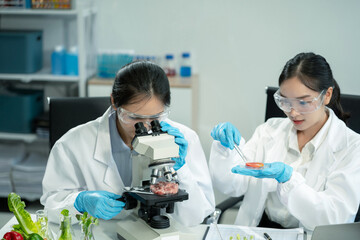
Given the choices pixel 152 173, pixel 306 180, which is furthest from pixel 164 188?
pixel 306 180

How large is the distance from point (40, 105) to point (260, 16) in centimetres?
164

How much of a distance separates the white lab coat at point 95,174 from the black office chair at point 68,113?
0.81 ft

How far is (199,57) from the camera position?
346 cm

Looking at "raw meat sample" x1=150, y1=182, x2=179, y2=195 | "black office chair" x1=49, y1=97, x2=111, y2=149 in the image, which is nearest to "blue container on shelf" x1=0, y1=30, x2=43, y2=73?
"black office chair" x1=49, y1=97, x2=111, y2=149

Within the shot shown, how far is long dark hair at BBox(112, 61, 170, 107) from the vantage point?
5.62ft

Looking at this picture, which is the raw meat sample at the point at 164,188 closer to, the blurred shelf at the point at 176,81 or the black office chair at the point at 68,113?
the black office chair at the point at 68,113

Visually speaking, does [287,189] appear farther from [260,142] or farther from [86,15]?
[86,15]

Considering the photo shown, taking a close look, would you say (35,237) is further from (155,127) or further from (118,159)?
(118,159)

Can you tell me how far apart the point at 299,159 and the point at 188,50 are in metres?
1.61

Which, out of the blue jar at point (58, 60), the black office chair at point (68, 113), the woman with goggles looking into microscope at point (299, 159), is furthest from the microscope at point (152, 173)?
the blue jar at point (58, 60)

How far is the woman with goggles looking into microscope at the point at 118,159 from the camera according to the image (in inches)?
67.1

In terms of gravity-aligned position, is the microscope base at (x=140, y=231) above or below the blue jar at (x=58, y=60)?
below

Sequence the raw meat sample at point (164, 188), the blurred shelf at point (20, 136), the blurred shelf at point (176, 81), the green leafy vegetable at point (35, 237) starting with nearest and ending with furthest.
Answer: the green leafy vegetable at point (35, 237) < the raw meat sample at point (164, 188) < the blurred shelf at point (176, 81) < the blurred shelf at point (20, 136)

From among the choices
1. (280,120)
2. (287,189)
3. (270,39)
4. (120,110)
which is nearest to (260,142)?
(280,120)
